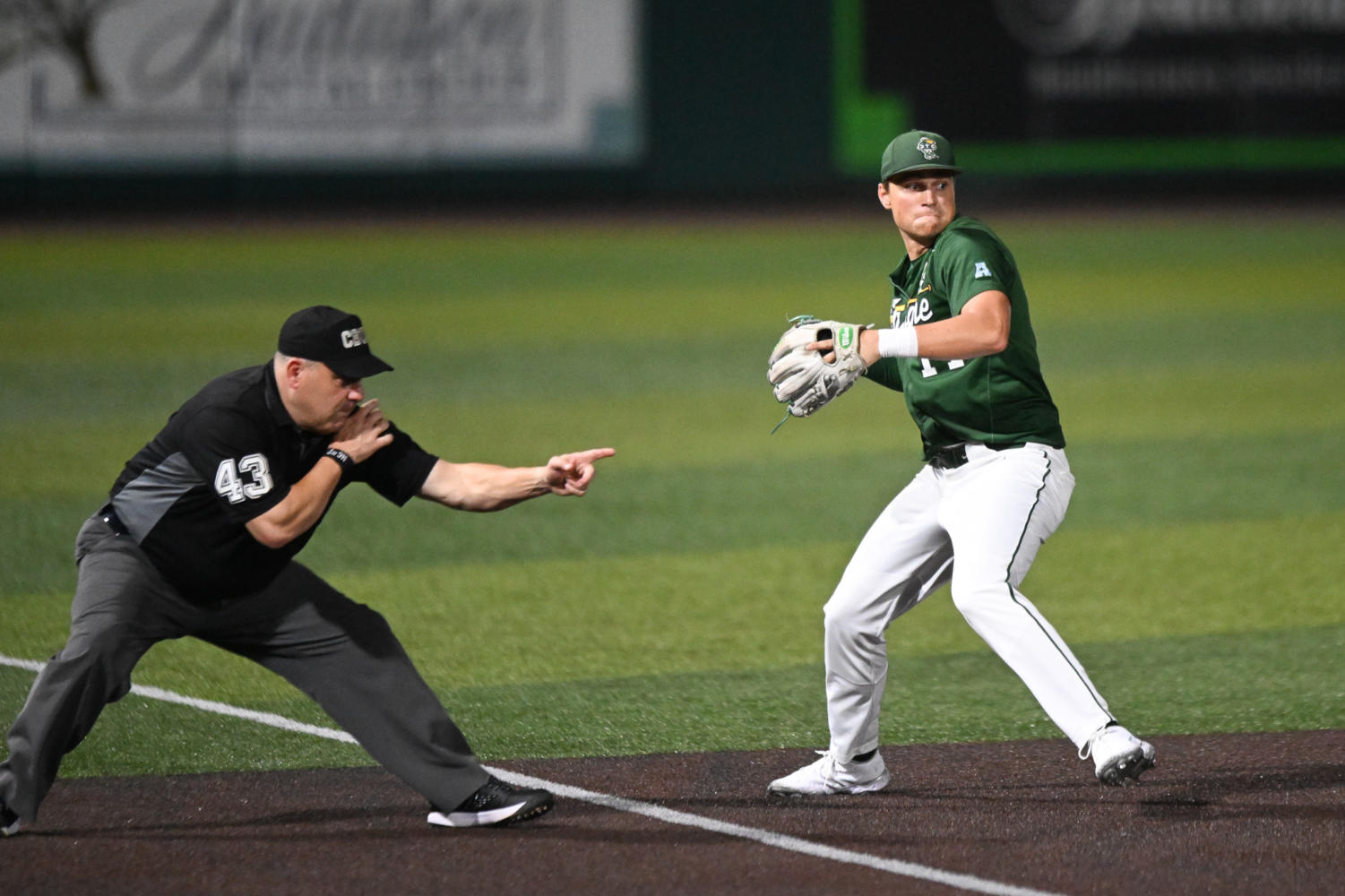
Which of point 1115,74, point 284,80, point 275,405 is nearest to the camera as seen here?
point 275,405

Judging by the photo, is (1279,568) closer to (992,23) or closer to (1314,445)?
(1314,445)

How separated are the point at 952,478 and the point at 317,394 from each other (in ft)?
6.31

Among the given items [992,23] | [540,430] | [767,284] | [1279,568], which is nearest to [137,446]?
[540,430]

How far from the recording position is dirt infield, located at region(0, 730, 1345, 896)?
4.66 m

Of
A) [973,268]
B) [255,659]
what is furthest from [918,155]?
[255,659]

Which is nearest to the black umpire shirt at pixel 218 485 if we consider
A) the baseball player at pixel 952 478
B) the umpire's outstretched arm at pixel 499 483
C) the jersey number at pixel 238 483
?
the jersey number at pixel 238 483

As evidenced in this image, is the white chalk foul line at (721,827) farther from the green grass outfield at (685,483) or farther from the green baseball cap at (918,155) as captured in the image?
the green baseball cap at (918,155)

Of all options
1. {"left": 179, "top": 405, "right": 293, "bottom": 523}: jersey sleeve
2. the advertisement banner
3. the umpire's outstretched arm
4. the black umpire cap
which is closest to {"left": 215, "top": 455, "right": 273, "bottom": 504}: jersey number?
{"left": 179, "top": 405, "right": 293, "bottom": 523}: jersey sleeve

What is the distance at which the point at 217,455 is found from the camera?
4.89 metres

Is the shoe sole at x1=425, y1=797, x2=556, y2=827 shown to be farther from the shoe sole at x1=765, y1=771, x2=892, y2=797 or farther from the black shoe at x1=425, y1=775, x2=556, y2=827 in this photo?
the shoe sole at x1=765, y1=771, x2=892, y2=797

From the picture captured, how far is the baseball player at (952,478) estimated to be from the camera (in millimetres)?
5039

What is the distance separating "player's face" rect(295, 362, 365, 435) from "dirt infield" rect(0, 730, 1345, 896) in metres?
1.19

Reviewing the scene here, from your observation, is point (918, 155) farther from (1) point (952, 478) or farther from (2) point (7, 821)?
(2) point (7, 821)

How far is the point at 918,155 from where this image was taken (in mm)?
5324
